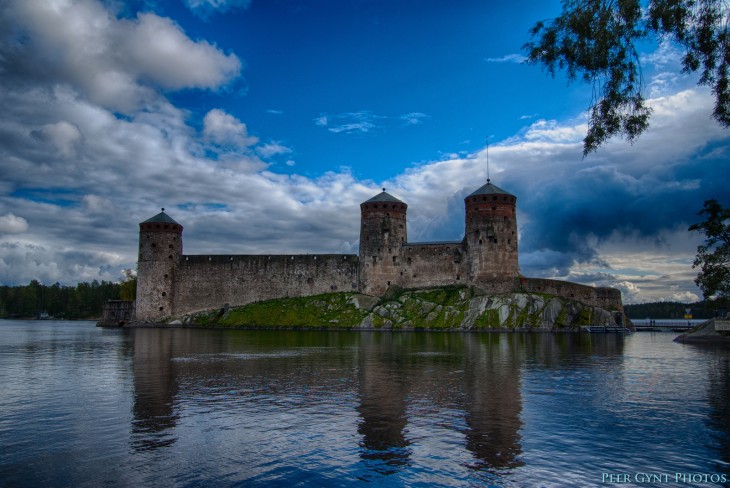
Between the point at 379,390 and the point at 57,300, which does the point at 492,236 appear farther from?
the point at 57,300

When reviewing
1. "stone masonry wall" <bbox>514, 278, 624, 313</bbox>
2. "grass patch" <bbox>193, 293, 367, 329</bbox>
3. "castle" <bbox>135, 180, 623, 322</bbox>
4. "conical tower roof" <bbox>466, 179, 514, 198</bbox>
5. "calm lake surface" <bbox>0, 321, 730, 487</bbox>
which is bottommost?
"calm lake surface" <bbox>0, 321, 730, 487</bbox>

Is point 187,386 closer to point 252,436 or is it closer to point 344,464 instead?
point 252,436

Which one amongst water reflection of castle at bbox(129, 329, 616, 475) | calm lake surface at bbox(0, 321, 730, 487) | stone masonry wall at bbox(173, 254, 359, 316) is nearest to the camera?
calm lake surface at bbox(0, 321, 730, 487)

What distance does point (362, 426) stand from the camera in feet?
43.1

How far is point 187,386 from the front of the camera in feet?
61.1

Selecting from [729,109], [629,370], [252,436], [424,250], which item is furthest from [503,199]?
[252,436]

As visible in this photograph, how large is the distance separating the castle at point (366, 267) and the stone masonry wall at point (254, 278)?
0.40 ft

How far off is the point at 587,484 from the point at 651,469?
1.58m

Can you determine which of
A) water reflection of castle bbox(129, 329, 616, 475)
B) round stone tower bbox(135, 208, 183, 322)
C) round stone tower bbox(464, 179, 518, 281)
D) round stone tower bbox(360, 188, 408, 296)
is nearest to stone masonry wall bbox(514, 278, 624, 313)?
round stone tower bbox(464, 179, 518, 281)

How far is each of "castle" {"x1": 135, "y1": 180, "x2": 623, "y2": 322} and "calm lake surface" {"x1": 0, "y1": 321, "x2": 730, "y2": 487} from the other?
38800 mm

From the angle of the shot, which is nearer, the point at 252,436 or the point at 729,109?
the point at 252,436

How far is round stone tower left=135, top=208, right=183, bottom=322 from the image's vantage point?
230 feet

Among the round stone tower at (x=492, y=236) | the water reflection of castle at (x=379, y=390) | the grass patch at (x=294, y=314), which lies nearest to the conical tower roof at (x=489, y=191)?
the round stone tower at (x=492, y=236)

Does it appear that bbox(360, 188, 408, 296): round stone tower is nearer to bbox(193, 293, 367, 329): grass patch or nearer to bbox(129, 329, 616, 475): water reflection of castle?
bbox(193, 293, 367, 329): grass patch
